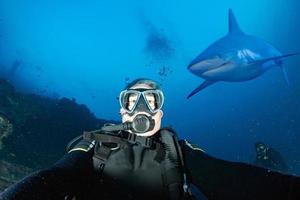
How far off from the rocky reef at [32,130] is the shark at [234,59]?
4.70 m

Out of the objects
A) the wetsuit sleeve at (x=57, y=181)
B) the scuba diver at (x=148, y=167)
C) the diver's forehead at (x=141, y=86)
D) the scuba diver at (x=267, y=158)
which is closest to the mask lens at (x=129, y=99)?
the scuba diver at (x=148, y=167)

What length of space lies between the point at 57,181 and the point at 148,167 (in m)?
1.07

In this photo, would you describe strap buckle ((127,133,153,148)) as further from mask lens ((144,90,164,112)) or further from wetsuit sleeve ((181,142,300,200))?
wetsuit sleeve ((181,142,300,200))

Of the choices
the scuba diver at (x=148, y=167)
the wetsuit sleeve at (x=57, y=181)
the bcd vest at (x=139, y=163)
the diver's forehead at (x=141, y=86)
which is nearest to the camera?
the wetsuit sleeve at (x=57, y=181)

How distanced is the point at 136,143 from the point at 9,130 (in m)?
8.56

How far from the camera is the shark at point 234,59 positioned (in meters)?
11.8

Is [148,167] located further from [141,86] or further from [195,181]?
[141,86]

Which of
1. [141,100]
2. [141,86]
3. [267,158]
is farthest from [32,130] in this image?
[141,100]

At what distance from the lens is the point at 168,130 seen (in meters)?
3.40

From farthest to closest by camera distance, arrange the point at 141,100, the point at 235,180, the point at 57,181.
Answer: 1. the point at 141,100
2. the point at 235,180
3. the point at 57,181

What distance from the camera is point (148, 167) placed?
3.21m

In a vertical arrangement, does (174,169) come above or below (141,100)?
below

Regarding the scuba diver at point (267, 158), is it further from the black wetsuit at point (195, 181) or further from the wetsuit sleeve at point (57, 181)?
the wetsuit sleeve at point (57, 181)

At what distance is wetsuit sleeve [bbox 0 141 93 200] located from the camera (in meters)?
1.98
